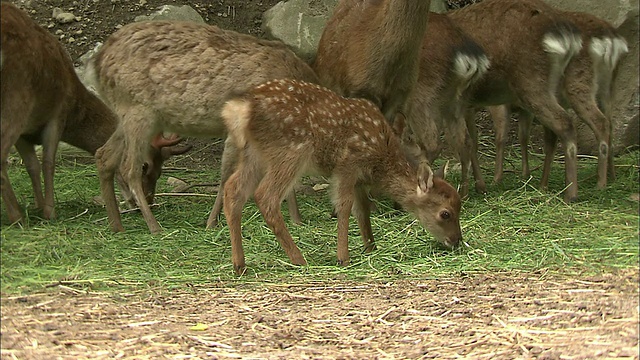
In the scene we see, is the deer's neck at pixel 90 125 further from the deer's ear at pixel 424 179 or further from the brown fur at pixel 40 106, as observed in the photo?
the deer's ear at pixel 424 179

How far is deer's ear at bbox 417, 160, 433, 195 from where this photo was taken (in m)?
6.03

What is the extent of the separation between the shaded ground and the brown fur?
0.64 m

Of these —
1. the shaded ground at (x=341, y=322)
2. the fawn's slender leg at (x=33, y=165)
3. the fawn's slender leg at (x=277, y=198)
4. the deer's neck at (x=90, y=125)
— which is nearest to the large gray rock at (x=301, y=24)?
the deer's neck at (x=90, y=125)

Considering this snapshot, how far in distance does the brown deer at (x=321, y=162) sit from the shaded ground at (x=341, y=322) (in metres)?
0.79

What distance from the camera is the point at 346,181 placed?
5.84 metres

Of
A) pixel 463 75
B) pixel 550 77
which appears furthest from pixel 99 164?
pixel 550 77

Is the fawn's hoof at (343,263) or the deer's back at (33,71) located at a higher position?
the deer's back at (33,71)

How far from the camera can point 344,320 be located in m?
4.36

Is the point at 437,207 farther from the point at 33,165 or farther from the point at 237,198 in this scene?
the point at 33,165

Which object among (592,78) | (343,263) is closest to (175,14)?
(592,78)

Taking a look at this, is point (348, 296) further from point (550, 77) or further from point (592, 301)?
point (550, 77)

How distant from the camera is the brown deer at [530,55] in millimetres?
7652

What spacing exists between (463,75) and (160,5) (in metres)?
3.83

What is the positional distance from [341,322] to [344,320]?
4cm
